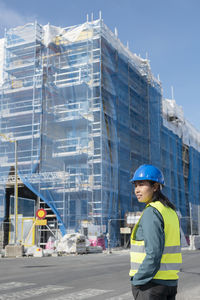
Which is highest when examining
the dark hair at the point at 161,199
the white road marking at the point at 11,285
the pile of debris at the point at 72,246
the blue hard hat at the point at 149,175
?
the blue hard hat at the point at 149,175

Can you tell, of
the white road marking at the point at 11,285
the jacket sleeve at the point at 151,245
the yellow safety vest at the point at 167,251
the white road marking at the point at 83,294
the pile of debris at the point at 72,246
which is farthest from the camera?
the pile of debris at the point at 72,246

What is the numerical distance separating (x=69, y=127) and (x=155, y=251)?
2965 cm

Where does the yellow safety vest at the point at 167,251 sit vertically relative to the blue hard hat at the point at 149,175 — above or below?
below

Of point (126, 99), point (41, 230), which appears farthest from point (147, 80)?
point (41, 230)

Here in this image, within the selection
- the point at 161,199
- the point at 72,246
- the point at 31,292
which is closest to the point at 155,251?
the point at 161,199

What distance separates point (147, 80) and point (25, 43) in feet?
42.9

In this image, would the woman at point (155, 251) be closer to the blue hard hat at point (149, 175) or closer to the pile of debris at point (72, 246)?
the blue hard hat at point (149, 175)

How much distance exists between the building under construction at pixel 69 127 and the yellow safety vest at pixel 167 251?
2543 centimetres

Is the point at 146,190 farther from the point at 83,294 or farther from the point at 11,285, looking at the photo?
the point at 11,285

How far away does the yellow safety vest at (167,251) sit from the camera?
2.70 meters

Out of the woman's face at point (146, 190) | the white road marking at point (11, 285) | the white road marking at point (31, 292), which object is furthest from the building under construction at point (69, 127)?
the woman's face at point (146, 190)

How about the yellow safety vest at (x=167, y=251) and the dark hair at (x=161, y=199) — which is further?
the dark hair at (x=161, y=199)

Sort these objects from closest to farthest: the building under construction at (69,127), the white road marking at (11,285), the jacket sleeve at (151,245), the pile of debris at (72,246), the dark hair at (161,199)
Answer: the jacket sleeve at (151,245), the dark hair at (161,199), the white road marking at (11,285), the pile of debris at (72,246), the building under construction at (69,127)

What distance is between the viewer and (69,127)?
31984mm
